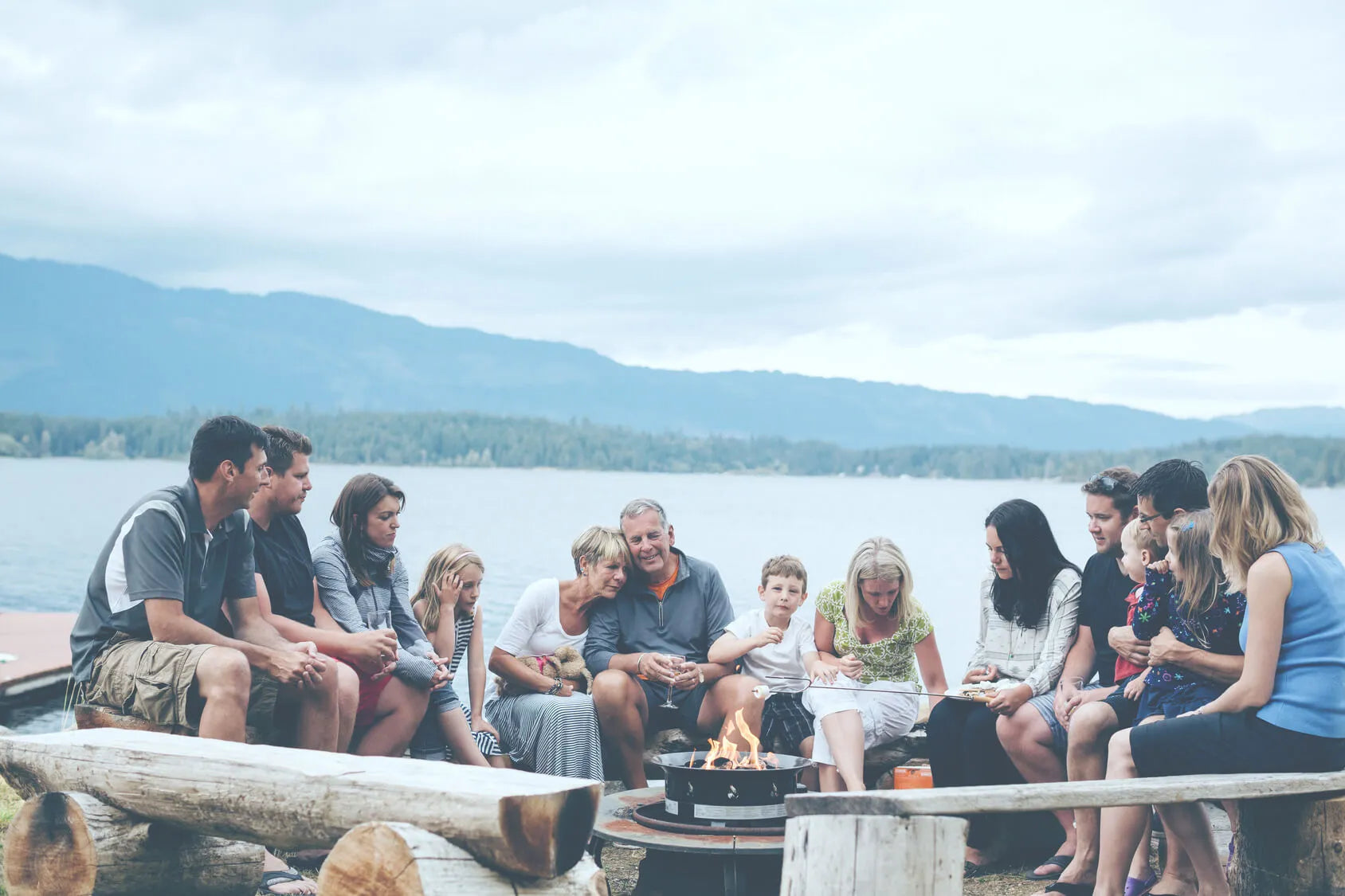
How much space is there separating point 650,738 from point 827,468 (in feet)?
465

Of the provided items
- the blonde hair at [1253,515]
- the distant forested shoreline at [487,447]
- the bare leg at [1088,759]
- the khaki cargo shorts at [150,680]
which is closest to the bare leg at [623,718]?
the khaki cargo shorts at [150,680]

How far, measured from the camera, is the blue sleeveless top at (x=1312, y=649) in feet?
13.8

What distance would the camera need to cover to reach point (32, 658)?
11.0 meters

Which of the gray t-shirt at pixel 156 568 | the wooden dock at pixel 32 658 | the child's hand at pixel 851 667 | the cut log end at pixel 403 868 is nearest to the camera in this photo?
the cut log end at pixel 403 868

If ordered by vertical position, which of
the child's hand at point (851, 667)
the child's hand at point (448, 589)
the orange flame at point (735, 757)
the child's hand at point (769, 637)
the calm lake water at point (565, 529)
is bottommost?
the calm lake water at point (565, 529)

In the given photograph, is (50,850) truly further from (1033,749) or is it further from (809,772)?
(1033,749)

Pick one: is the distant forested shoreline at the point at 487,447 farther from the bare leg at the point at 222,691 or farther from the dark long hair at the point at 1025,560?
the bare leg at the point at 222,691

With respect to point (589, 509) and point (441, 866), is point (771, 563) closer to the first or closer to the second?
point (441, 866)

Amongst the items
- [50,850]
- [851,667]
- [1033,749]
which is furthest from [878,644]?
[50,850]

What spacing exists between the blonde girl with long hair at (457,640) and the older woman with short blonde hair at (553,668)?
0.10 metres

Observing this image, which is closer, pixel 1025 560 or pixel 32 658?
pixel 1025 560

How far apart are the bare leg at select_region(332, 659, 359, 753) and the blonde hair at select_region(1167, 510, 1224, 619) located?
11.4 ft

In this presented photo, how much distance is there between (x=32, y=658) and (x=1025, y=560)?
9028 millimetres

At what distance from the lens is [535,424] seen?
125 metres
